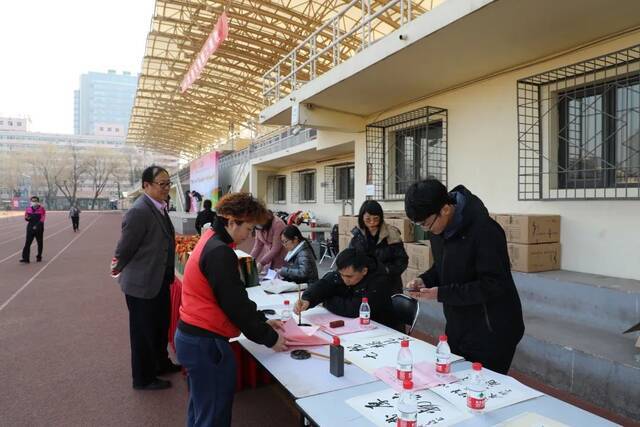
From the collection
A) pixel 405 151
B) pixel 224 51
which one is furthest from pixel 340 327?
pixel 224 51

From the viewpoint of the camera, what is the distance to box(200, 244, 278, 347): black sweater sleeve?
1892 mm

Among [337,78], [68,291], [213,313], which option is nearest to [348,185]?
[337,78]

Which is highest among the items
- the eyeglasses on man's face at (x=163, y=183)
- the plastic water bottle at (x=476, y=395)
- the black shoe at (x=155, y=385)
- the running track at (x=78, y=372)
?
the eyeglasses on man's face at (x=163, y=183)

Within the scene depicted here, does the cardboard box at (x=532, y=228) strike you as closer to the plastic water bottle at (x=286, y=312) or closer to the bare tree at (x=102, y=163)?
the plastic water bottle at (x=286, y=312)

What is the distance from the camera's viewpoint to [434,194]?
1.99m

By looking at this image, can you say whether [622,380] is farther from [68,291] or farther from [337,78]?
[68,291]

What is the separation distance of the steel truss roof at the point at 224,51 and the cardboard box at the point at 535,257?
28.2 ft

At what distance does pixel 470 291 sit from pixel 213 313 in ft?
4.19

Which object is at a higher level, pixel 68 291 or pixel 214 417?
pixel 214 417

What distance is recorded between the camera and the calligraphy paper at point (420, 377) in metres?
1.91

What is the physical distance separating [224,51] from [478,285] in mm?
19369

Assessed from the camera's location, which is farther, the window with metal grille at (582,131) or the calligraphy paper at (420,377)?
the window with metal grille at (582,131)

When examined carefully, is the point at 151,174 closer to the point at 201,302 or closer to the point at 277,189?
the point at 201,302

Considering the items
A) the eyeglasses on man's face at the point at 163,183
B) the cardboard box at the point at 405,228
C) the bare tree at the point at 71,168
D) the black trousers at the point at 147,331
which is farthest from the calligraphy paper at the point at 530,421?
the bare tree at the point at 71,168
